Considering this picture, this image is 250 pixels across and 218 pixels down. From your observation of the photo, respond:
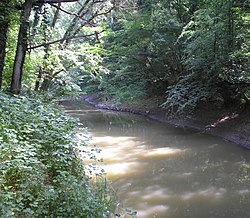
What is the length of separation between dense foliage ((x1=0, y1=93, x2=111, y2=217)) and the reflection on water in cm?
152

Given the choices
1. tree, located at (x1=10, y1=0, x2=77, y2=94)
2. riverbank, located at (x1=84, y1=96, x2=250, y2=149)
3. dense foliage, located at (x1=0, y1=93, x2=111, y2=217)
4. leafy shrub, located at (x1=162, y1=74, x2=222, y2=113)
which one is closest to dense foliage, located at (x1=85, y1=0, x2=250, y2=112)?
leafy shrub, located at (x1=162, y1=74, x2=222, y2=113)

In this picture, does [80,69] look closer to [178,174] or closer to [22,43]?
[22,43]

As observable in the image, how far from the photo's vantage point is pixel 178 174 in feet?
23.9

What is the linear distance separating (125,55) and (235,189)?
516 inches

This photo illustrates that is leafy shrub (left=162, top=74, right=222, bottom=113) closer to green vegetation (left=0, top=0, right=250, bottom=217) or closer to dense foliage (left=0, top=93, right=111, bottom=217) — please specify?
green vegetation (left=0, top=0, right=250, bottom=217)

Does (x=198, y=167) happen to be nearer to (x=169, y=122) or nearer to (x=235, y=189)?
(x=235, y=189)

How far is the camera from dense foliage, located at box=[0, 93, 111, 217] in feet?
9.96

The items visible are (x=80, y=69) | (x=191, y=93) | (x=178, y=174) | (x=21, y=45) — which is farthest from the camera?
(x=80, y=69)

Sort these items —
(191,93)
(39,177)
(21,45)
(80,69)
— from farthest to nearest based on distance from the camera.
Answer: (80,69), (191,93), (21,45), (39,177)

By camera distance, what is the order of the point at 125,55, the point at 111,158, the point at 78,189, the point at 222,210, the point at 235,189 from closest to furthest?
the point at 78,189 → the point at 222,210 → the point at 235,189 → the point at 111,158 → the point at 125,55

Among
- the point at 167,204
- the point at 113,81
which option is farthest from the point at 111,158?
the point at 113,81

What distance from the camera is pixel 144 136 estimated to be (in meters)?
12.6

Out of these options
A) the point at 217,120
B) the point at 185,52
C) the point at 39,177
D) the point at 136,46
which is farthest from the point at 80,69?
the point at 39,177

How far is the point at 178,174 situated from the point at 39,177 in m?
4.56
